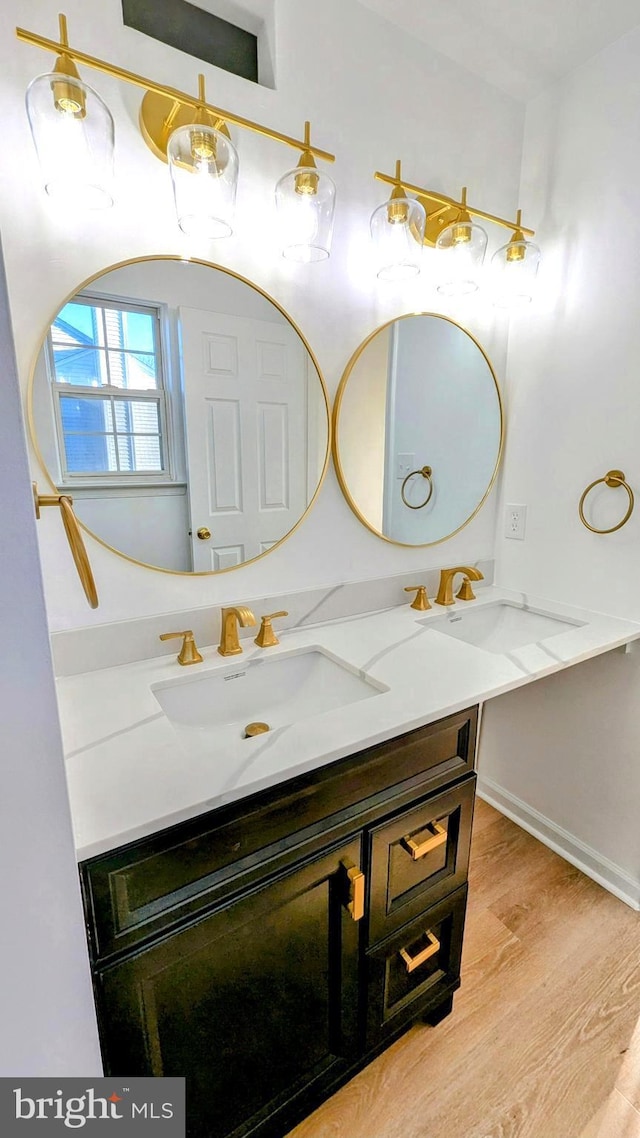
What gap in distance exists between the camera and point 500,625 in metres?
1.72

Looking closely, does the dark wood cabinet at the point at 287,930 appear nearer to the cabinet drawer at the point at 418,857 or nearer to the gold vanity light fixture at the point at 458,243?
the cabinet drawer at the point at 418,857

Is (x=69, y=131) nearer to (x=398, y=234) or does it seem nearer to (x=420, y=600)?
(x=398, y=234)

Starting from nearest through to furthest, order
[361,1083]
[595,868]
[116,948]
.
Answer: [116,948] → [361,1083] → [595,868]

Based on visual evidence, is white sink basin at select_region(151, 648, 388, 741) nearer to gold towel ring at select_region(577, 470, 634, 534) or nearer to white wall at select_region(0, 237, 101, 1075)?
white wall at select_region(0, 237, 101, 1075)

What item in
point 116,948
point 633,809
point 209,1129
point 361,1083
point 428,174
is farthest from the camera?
point 633,809

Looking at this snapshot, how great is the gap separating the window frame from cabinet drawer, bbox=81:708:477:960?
73 centimetres

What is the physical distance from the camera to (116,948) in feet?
2.37

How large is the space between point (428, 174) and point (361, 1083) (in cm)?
232

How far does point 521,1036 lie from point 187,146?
6.97ft

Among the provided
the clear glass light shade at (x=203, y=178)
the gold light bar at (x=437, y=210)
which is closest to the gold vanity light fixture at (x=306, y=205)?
the clear glass light shade at (x=203, y=178)

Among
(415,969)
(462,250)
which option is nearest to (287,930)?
(415,969)

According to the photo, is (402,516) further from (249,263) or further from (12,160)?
(12,160)

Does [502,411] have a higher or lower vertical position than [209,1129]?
higher

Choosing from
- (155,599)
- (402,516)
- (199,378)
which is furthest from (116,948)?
(402,516)
